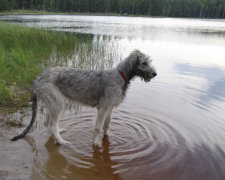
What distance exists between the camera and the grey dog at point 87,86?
16.2 ft

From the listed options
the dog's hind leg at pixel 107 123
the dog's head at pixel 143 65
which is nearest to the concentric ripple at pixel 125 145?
the dog's hind leg at pixel 107 123

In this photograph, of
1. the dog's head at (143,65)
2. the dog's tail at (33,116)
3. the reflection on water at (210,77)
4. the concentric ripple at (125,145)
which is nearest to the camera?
the concentric ripple at (125,145)

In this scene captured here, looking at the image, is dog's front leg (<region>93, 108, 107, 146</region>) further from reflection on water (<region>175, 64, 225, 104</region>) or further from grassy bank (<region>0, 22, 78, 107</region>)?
reflection on water (<region>175, 64, 225, 104</region>)

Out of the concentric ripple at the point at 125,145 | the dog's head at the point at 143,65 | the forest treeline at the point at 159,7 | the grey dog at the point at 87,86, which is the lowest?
the concentric ripple at the point at 125,145

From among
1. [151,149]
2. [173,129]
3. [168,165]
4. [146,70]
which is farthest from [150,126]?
[146,70]

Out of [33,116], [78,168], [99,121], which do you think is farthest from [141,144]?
[33,116]

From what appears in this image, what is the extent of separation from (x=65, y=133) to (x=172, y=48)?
15.3 m

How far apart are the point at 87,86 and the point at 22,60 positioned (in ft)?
19.0

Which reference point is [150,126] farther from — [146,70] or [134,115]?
[146,70]

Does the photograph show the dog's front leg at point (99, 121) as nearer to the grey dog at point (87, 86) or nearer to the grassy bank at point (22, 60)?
the grey dog at point (87, 86)

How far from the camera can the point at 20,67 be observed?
9.06m

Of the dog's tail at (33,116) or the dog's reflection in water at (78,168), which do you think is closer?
the dog's reflection in water at (78,168)

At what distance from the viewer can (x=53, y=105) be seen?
5074 millimetres

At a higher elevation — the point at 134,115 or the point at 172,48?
the point at 172,48
